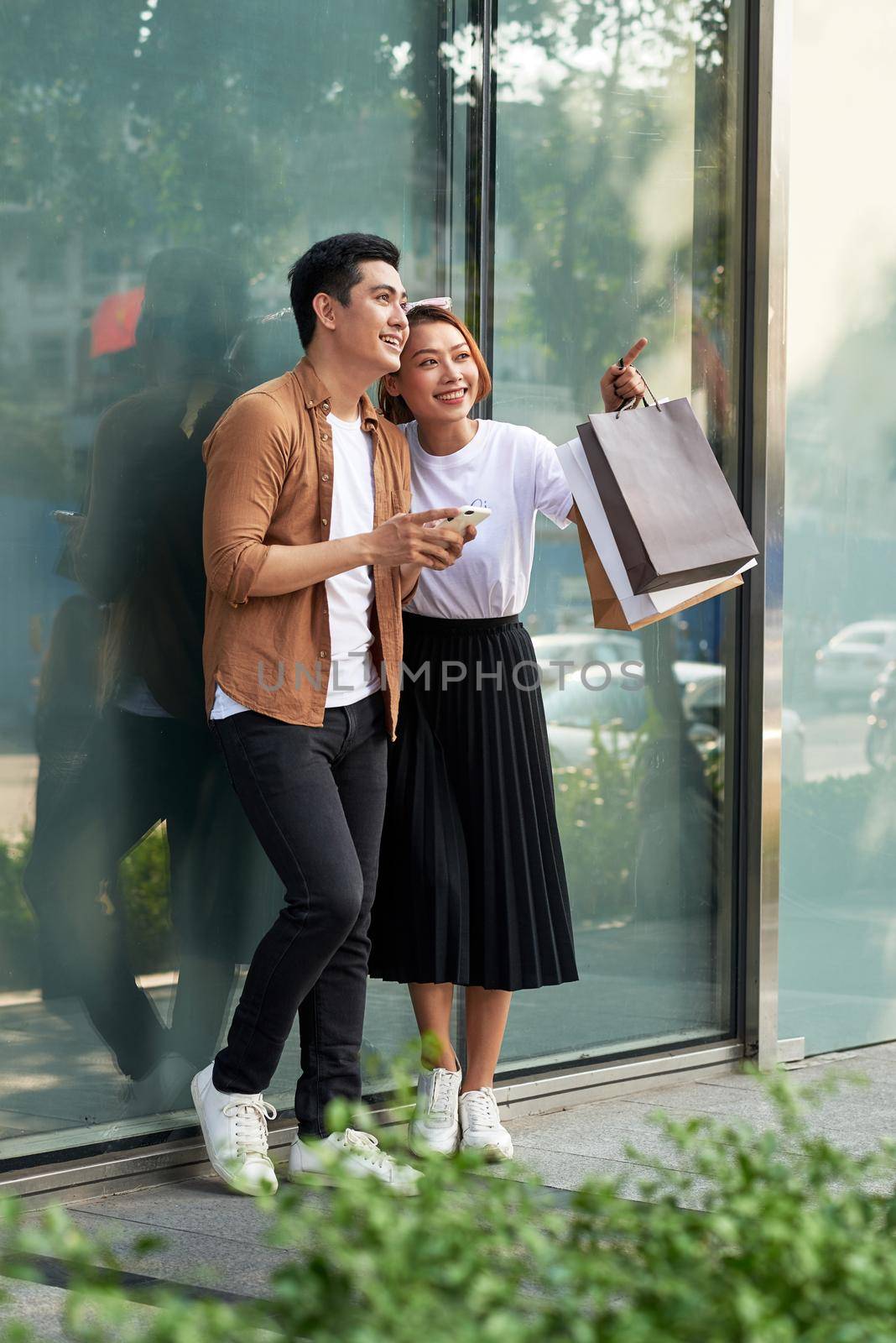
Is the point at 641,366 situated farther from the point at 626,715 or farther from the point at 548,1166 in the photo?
the point at 548,1166

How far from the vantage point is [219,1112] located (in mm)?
3207

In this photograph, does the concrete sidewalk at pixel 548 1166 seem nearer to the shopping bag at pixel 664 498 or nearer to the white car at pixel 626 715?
the white car at pixel 626 715

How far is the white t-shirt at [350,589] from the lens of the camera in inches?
129

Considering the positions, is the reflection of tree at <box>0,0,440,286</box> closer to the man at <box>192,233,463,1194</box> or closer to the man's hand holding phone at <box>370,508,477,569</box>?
the man at <box>192,233,463,1194</box>

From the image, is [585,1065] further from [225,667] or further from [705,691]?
[225,667]

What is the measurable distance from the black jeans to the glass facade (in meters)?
0.33

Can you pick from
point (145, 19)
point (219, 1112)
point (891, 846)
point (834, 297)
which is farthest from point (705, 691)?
point (145, 19)

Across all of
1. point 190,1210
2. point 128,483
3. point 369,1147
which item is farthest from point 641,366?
point 190,1210

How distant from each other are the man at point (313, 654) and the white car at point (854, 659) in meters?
1.90

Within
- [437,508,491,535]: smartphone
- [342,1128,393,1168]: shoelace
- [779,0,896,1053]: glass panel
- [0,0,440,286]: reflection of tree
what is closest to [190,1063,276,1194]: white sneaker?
[342,1128,393,1168]: shoelace

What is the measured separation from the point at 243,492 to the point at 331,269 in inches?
22.6

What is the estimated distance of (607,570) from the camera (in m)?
3.48

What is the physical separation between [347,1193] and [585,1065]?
2.93 m

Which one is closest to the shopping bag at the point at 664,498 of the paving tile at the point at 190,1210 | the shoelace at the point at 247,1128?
the shoelace at the point at 247,1128
